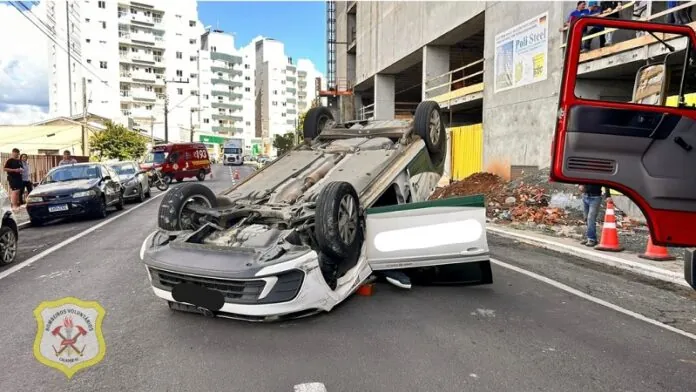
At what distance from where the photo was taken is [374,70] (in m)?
31.9

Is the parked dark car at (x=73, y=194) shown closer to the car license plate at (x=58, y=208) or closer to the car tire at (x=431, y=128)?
the car license plate at (x=58, y=208)

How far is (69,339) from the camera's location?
3.68 m

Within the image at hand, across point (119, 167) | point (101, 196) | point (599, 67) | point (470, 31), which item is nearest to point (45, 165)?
point (119, 167)

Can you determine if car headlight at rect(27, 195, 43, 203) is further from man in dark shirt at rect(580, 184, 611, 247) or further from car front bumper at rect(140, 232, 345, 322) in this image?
man in dark shirt at rect(580, 184, 611, 247)

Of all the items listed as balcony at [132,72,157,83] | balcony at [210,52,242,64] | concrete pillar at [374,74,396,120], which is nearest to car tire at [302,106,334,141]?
concrete pillar at [374,74,396,120]


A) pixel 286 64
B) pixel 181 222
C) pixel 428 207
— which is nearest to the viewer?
pixel 428 207

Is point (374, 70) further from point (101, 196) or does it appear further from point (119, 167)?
point (101, 196)

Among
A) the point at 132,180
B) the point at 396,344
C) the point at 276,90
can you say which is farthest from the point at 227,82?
the point at 396,344

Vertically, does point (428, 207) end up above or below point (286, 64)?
below

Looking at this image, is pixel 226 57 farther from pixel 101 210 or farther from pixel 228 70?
pixel 101 210

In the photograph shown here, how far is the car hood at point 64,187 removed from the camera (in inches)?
435

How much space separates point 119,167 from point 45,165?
680 cm

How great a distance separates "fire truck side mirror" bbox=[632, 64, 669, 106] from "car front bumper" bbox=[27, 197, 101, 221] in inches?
440

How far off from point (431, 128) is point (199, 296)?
398cm
